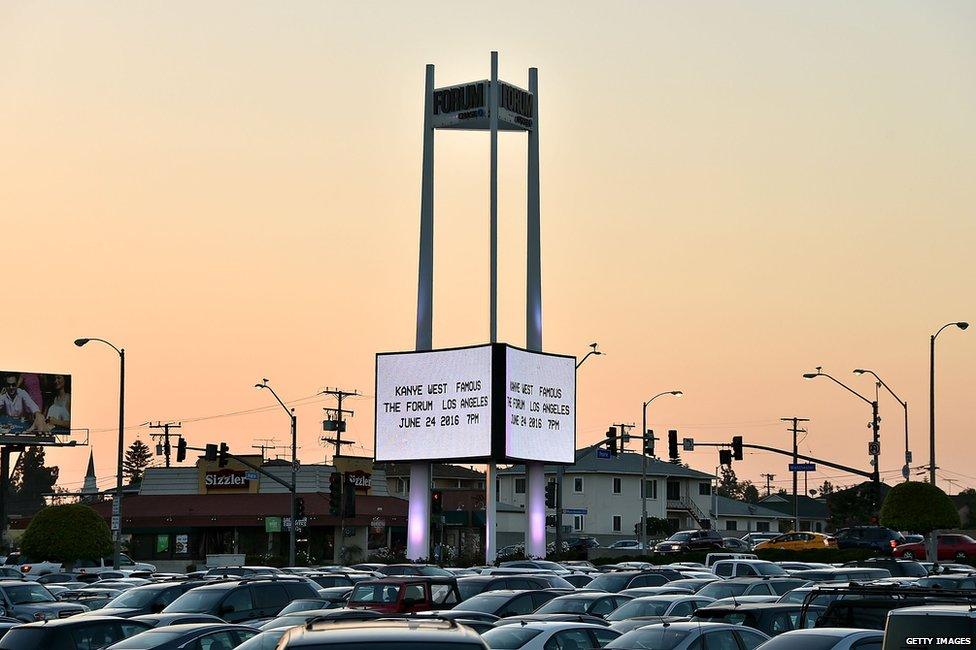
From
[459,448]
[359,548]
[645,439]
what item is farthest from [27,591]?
[359,548]

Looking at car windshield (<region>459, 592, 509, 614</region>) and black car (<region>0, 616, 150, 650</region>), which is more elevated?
black car (<region>0, 616, 150, 650</region>)

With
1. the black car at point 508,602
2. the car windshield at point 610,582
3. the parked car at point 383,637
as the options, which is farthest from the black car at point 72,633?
the car windshield at point 610,582

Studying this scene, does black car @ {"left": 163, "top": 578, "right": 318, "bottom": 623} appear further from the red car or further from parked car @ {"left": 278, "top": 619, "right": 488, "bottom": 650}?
the red car

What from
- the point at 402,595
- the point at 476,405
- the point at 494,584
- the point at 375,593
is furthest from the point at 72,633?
the point at 476,405

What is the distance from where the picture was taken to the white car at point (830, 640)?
53.8 feet

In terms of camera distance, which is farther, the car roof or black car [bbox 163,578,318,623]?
black car [bbox 163,578,318,623]

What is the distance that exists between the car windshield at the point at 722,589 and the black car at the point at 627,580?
360cm

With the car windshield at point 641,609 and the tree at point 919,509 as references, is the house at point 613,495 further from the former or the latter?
the car windshield at point 641,609

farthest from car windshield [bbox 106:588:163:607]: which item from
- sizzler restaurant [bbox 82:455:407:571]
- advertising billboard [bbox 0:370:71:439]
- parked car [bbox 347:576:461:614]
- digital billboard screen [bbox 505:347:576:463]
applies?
advertising billboard [bbox 0:370:71:439]

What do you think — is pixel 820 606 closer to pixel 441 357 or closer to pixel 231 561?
pixel 441 357

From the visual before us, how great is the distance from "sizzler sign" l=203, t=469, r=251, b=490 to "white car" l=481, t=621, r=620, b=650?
78980 millimetres

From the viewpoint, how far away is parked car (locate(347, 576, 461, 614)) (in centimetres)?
2920

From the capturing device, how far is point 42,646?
19984mm

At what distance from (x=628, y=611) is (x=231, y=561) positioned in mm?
62318
